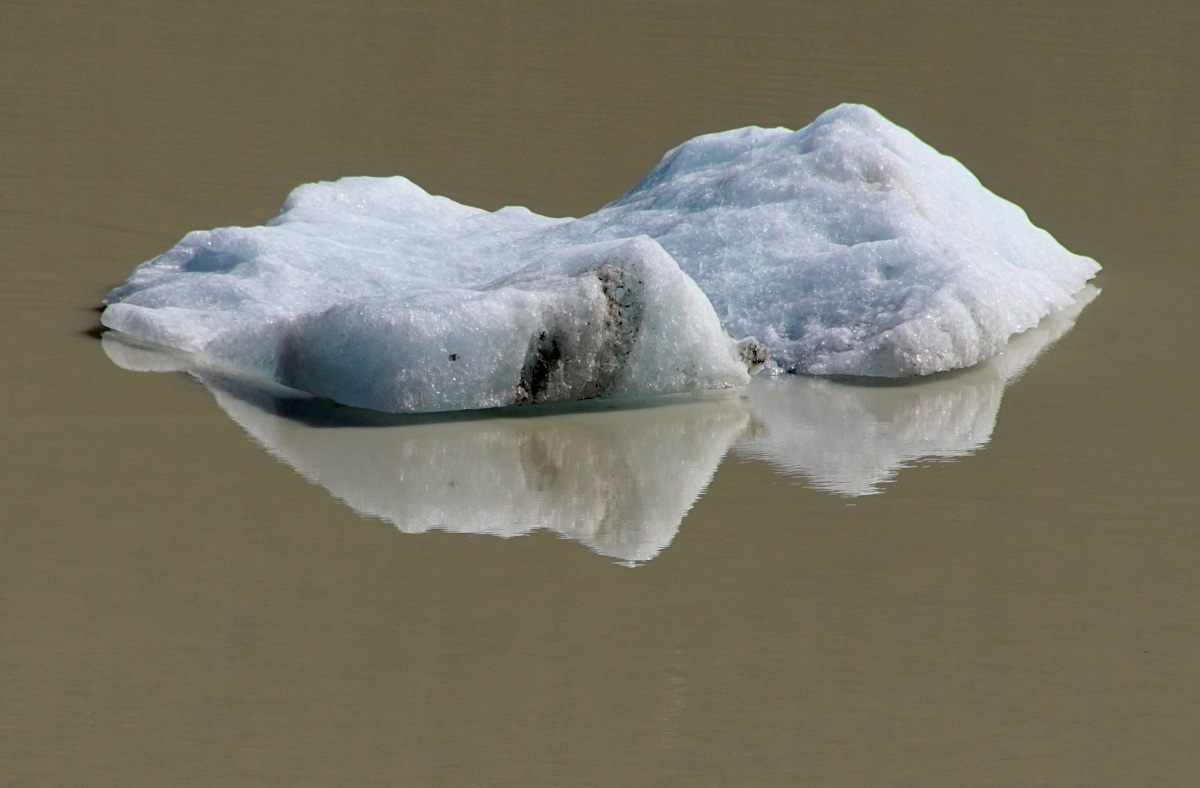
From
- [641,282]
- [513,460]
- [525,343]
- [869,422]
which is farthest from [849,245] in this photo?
[513,460]

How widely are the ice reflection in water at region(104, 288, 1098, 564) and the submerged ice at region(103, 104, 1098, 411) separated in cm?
11

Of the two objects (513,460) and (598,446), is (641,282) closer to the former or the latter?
(598,446)

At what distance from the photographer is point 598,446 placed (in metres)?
4.10

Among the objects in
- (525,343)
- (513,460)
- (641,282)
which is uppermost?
(641,282)

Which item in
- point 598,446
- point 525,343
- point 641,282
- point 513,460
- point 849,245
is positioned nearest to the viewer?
point 513,460

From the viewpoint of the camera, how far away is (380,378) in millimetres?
4289

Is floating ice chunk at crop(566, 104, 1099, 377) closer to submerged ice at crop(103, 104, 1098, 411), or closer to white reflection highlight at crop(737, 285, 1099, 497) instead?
submerged ice at crop(103, 104, 1098, 411)

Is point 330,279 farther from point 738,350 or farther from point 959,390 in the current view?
point 959,390

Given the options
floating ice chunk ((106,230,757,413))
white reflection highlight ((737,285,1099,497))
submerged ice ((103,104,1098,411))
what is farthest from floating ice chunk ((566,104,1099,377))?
floating ice chunk ((106,230,757,413))

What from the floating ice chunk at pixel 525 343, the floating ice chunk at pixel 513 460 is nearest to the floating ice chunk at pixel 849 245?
the floating ice chunk at pixel 525 343

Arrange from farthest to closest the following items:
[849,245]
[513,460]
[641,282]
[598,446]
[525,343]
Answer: [849,245] < [641,282] < [525,343] < [598,446] < [513,460]

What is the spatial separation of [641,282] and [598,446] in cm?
60

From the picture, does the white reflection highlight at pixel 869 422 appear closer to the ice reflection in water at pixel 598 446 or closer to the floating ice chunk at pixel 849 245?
the ice reflection in water at pixel 598 446

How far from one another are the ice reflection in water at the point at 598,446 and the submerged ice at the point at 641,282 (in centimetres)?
11
